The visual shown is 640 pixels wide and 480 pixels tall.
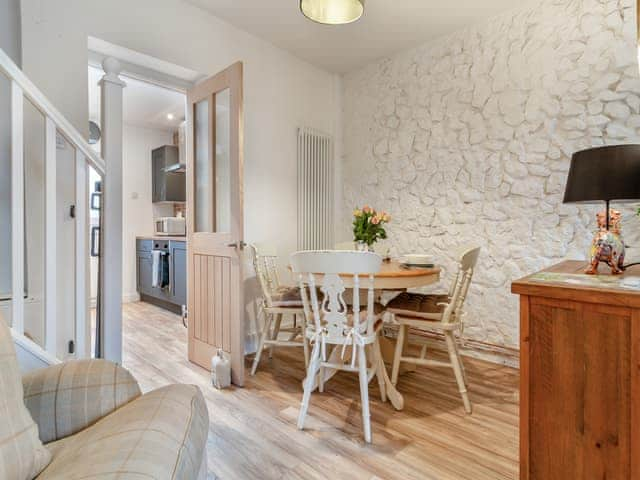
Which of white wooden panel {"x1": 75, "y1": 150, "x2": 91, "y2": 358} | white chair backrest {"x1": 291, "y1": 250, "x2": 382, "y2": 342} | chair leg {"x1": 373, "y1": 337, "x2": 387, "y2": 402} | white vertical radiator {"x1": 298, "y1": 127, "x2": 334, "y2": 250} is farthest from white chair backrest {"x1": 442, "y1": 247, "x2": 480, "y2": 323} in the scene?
white wooden panel {"x1": 75, "y1": 150, "x2": 91, "y2": 358}

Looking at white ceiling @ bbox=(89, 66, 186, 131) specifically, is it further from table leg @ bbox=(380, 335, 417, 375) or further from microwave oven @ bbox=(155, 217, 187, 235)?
table leg @ bbox=(380, 335, 417, 375)

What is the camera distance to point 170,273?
4395 millimetres

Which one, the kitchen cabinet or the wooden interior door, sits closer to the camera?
the wooden interior door

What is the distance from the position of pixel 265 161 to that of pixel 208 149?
0.68 m

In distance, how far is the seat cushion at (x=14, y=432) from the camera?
0.70 meters

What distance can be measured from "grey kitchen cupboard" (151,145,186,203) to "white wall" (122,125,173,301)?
0.23 metres

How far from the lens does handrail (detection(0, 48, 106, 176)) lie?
1219 mm

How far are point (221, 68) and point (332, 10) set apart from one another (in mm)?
1163

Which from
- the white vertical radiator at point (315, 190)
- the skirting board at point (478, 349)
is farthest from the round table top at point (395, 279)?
the white vertical radiator at point (315, 190)

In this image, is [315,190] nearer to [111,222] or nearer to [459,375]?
[111,222]

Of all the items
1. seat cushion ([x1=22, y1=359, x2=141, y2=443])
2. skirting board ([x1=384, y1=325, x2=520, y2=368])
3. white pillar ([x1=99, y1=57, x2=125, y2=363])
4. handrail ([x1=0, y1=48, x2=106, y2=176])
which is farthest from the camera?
skirting board ([x1=384, y1=325, x2=520, y2=368])

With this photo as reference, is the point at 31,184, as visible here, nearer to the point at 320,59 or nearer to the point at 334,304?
the point at 334,304

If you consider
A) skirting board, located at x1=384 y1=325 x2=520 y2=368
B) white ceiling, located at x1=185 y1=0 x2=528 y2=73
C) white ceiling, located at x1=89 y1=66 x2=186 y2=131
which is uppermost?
white ceiling, located at x1=185 y1=0 x2=528 y2=73

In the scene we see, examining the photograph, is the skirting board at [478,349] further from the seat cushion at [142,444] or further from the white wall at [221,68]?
the seat cushion at [142,444]
